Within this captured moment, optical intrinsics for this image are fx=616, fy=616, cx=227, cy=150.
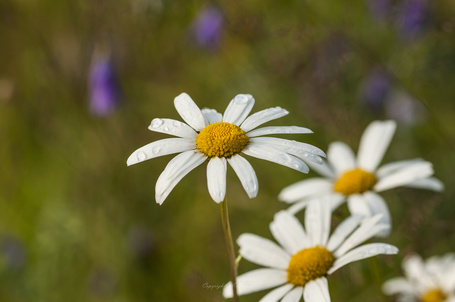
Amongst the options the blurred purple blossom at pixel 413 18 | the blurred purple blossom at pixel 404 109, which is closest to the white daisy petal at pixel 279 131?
the blurred purple blossom at pixel 413 18

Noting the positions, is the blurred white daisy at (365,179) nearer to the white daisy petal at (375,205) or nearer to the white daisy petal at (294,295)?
the white daisy petal at (375,205)

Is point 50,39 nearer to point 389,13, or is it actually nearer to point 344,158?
point 389,13

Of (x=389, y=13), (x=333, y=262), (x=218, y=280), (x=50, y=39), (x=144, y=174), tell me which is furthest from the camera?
(x=50, y=39)

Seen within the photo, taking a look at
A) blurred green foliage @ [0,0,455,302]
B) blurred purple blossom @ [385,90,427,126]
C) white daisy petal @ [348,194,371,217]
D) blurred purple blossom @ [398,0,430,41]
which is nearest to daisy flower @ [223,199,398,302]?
white daisy petal @ [348,194,371,217]

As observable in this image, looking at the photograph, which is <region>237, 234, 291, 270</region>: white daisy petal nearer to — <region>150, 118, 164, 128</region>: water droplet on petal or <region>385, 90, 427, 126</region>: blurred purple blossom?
<region>150, 118, 164, 128</region>: water droplet on petal

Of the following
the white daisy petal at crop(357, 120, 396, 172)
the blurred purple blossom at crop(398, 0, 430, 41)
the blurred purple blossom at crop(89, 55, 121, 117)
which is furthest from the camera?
the blurred purple blossom at crop(89, 55, 121, 117)

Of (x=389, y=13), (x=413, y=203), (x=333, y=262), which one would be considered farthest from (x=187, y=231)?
(x=333, y=262)
